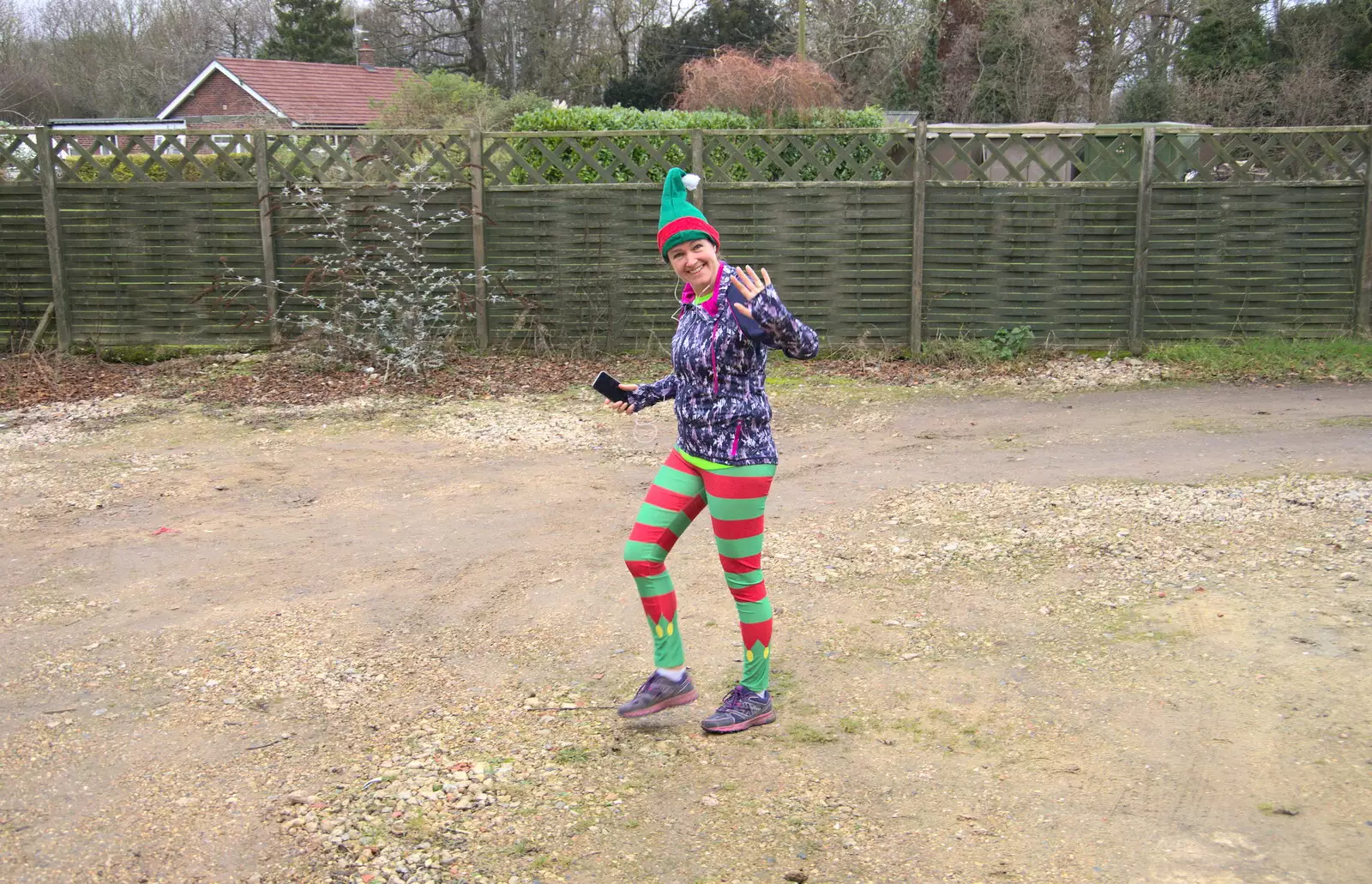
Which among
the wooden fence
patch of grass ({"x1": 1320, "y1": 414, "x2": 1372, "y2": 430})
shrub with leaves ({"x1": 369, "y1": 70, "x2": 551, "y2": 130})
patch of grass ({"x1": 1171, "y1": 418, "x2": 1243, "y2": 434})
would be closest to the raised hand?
patch of grass ({"x1": 1171, "y1": 418, "x2": 1243, "y2": 434})

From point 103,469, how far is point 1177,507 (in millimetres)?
6628

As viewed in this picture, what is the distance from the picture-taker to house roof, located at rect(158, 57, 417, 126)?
35344 millimetres

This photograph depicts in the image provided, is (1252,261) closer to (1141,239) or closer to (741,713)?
(1141,239)

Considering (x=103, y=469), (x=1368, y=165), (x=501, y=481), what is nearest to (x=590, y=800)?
(x=501, y=481)

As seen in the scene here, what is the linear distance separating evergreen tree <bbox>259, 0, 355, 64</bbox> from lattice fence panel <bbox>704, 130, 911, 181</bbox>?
4283 centimetres

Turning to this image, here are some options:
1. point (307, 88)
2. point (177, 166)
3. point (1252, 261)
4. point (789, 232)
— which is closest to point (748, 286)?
point (789, 232)

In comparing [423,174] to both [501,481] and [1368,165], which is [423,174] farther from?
[1368,165]

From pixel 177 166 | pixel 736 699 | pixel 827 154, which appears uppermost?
pixel 827 154

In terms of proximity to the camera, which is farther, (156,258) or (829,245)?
(156,258)

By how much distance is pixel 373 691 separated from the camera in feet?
13.4

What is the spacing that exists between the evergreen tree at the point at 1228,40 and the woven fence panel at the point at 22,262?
24026mm

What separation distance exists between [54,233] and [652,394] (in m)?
8.94

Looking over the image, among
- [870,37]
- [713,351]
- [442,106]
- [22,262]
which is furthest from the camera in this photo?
[870,37]

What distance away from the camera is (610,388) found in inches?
155
